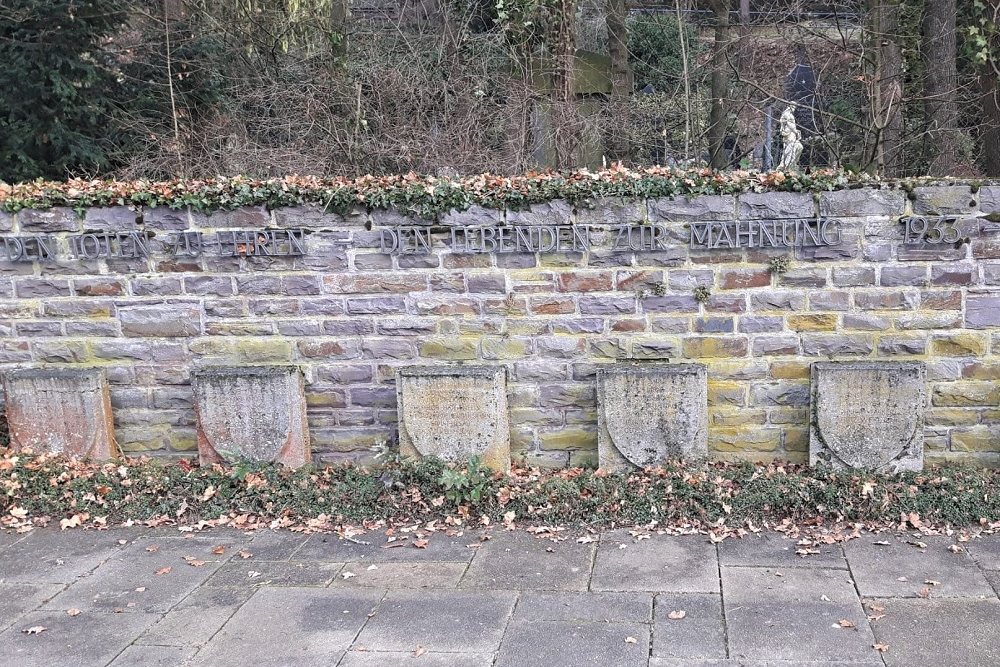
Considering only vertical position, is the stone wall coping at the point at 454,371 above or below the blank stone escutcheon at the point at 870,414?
above

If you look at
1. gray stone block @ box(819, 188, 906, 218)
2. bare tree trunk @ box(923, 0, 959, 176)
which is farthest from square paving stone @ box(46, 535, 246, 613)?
bare tree trunk @ box(923, 0, 959, 176)

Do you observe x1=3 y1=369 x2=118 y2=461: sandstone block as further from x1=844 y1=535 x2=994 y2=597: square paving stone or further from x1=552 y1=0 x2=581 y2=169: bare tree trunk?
x1=844 y1=535 x2=994 y2=597: square paving stone

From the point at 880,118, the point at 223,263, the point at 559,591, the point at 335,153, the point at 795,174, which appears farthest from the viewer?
the point at 335,153

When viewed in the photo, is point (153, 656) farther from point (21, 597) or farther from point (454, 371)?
point (454, 371)

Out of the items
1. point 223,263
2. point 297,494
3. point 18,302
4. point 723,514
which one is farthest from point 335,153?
point 723,514

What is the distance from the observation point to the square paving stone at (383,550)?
4406 mm

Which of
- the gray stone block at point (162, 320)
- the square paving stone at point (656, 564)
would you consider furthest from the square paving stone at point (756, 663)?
the gray stone block at point (162, 320)

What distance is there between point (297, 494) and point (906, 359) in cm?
373

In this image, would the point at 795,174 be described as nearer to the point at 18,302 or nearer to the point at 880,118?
the point at 880,118

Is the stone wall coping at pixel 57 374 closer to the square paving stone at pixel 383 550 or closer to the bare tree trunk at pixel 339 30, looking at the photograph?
the square paving stone at pixel 383 550

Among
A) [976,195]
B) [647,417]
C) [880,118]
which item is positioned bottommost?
[647,417]

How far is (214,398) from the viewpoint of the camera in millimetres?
5316

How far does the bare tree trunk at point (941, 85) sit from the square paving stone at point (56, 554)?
6949mm

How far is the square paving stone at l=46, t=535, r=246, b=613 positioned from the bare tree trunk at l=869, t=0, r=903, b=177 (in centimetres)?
554
